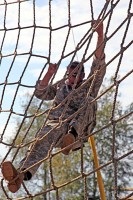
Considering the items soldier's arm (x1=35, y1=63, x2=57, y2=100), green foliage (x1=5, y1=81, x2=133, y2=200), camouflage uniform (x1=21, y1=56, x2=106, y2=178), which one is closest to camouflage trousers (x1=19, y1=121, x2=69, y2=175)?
camouflage uniform (x1=21, y1=56, x2=106, y2=178)

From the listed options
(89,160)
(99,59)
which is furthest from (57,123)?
(89,160)

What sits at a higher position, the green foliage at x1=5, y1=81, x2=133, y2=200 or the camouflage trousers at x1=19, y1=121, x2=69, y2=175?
the green foliage at x1=5, y1=81, x2=133, y2=200

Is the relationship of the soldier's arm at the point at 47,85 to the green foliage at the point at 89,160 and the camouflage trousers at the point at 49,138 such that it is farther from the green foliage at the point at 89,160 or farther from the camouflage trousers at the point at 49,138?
the green foliage at the point at 89,160

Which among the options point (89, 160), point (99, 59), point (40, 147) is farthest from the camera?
→ point (89, 160)

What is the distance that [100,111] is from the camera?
15219 mm

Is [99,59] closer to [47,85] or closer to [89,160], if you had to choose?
[47,85]

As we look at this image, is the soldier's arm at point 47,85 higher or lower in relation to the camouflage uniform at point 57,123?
higher

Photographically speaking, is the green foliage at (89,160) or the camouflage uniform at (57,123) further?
the green foliage at (89,160)

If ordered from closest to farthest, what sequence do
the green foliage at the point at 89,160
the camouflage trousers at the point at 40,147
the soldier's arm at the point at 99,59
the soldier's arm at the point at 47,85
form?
the soldier's arm at the point at 99,59 → the camouflage trousers at the point at 40,147 → the soldier's arm at the point at 47,85 → the green foliage at the point at 89,160

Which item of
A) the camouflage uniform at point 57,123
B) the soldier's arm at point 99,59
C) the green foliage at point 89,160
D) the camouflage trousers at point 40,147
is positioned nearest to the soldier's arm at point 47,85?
the camouflage uniform at point 57,123

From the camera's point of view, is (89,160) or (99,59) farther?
(89,160)

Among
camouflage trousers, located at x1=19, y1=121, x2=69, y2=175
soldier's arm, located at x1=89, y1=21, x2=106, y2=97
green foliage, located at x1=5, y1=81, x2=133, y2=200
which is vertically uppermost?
green foliage, located at x1=5, y1=81, x2=133, y2=200

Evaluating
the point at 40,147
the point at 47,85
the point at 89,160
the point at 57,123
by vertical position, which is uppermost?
the point at 89,160

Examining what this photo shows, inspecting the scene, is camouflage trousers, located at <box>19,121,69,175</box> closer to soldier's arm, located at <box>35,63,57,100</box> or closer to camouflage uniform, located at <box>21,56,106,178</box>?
camouflage uniform, located at <box>21,56,106,178</box>
